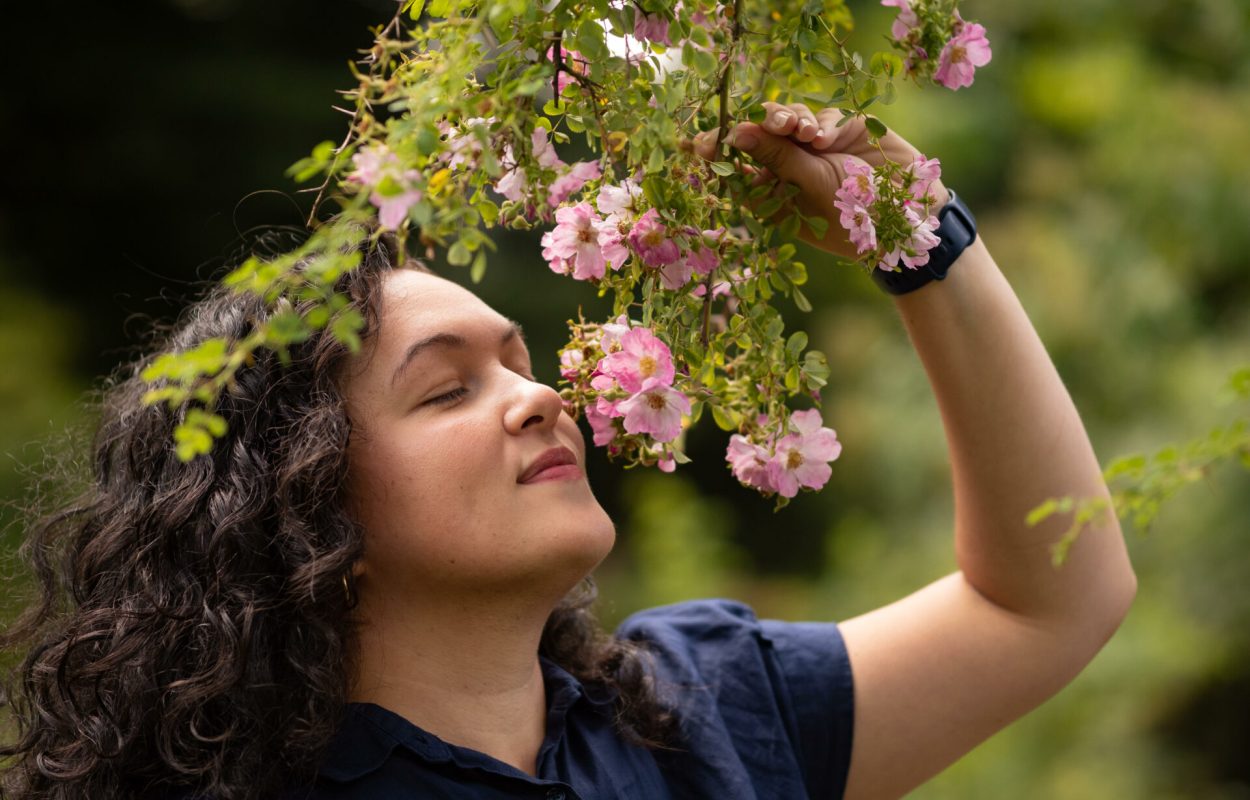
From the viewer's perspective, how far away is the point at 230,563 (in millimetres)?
1483

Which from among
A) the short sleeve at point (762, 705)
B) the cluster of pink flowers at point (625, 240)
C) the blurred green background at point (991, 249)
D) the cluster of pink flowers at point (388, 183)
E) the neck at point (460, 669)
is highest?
the cluster of pink flowers at point (388, 183)

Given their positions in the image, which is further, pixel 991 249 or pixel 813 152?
pixel 991 249

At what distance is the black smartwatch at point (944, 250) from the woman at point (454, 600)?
0.07ft

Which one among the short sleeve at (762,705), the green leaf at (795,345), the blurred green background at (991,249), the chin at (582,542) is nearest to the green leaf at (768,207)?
the green leaf at (795,345)

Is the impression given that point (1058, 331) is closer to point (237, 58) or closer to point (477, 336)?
point (477, 336)

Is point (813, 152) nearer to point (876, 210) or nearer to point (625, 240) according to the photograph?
point (876, 210)

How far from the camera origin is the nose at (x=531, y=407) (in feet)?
4.65

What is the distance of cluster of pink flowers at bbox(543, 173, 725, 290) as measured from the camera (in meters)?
1.17

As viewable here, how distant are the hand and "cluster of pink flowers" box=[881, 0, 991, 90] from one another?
9 centimetres

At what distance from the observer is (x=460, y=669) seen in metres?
1.49

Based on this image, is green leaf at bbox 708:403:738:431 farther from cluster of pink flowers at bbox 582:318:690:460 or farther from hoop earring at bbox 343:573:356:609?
hoop earring at bbox 343:573:356:609

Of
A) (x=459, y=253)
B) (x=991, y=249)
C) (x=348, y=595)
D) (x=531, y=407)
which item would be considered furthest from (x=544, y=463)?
(x=991, y=249)

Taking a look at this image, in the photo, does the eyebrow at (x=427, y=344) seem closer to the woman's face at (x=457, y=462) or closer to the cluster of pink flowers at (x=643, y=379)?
the woman's face at (x=457, y=462)

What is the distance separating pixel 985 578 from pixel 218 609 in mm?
952
